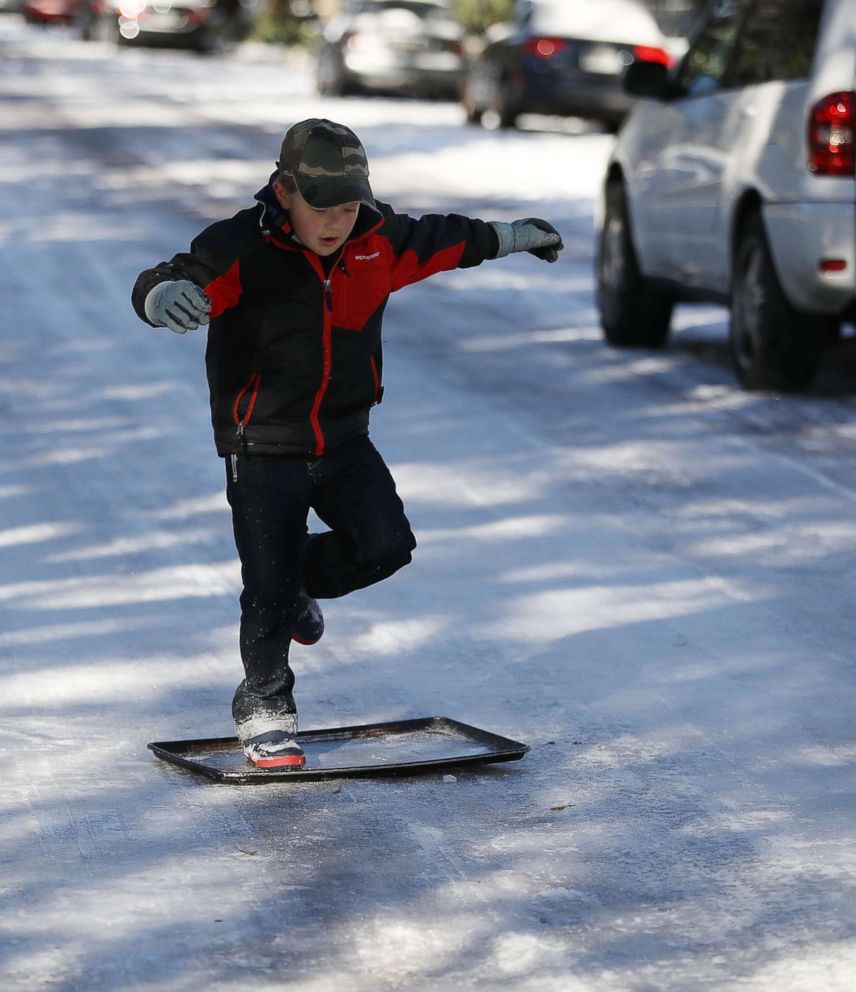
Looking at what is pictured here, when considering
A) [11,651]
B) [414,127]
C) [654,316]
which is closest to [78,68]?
[414,127]

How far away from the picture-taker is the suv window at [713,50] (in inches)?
420

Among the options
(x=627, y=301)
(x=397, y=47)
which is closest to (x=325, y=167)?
(x=627, y=301)

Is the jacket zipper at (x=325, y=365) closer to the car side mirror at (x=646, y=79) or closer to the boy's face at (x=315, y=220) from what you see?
the boy's face at (x=315, y=220)

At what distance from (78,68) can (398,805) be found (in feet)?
108

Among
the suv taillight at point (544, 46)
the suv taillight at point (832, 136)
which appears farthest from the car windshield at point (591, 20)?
the suv taillight at point (832, 136)

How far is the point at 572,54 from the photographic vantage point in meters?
24.4

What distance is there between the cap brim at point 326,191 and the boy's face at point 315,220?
0.12 feet

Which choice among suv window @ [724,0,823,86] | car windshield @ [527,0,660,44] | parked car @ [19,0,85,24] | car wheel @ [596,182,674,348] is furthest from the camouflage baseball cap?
parked car @ [19,0,85,24]

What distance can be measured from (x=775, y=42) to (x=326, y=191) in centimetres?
583

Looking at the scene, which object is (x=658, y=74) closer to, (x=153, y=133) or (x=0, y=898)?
(x=0, y=898)

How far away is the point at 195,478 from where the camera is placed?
8.35 metres

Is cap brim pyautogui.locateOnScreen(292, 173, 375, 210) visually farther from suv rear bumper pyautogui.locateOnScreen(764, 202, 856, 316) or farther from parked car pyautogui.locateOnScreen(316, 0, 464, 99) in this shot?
parked car pyautogui.locateOnScreen(316, 0, 464, 99)

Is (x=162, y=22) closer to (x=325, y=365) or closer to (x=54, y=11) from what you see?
(x=54, y=11)

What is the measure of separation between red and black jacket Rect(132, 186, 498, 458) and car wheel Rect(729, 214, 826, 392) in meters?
4.95
